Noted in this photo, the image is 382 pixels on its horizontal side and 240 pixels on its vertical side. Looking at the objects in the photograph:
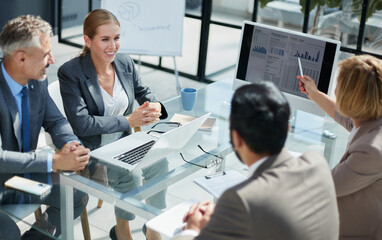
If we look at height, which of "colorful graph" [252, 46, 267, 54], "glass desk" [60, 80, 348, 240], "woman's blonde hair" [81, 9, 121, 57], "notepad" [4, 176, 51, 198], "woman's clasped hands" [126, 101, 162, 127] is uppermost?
"woman's blonde hair" [81, 9, 121, 57]

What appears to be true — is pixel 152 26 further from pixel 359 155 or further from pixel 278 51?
pixel 359 155

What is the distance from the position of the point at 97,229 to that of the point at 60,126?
78 centimetres

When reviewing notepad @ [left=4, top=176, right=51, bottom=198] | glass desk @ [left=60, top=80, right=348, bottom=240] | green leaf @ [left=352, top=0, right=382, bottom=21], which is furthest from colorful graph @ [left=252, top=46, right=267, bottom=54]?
green leaf @ [left=352, top=0, right=382, bottom=21]

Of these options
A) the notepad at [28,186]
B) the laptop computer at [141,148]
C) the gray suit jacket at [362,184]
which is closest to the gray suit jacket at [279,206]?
the gray suit jacket at [362,184]

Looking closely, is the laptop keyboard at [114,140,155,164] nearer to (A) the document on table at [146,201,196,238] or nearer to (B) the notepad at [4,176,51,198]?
(B) the notepad at [4,176,51,198]

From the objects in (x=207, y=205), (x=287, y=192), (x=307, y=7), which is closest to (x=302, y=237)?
(x=287, y=192)

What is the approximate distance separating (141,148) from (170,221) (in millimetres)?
732

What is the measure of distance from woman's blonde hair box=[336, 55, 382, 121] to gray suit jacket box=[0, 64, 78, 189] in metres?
1.35

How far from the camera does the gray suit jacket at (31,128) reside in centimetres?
241

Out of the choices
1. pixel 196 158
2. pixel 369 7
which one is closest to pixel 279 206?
pixel 196 158

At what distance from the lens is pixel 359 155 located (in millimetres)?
2145

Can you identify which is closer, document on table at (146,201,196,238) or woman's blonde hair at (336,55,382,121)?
document on table at (146,201,196,238)

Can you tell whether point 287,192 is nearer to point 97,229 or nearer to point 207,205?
point 207,205

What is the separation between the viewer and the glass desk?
2.28 metres
